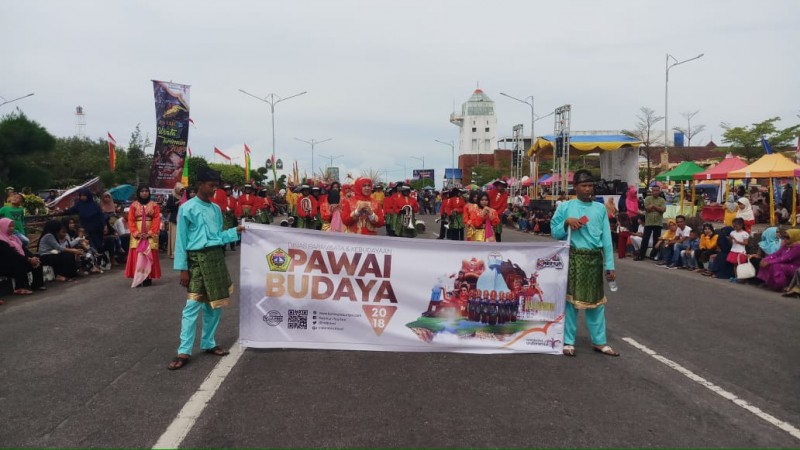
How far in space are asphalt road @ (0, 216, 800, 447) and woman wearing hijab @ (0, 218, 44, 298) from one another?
269 cm

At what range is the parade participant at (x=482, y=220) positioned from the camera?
32.7ft

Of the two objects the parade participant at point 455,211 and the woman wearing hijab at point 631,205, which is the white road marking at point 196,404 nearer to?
the parade participant at point 455,211

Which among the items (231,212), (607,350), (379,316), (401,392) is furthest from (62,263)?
(607,350)

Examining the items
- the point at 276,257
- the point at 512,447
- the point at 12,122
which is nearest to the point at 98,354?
the point at 276,257

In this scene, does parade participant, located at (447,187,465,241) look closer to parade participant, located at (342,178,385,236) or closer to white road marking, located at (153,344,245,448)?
parade participant, located at (342,178,385,236)

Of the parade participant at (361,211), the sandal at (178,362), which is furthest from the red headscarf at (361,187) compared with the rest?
the sandal at (178,362)

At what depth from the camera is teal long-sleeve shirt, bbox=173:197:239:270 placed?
207 inches

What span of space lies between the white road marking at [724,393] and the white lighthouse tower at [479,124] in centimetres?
12540

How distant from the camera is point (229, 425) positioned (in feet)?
12.4

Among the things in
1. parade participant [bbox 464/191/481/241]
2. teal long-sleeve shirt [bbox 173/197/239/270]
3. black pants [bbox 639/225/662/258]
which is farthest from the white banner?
black pants [bbox 639/225/662/258]

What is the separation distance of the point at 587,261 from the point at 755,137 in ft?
137

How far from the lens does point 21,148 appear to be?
21.6m

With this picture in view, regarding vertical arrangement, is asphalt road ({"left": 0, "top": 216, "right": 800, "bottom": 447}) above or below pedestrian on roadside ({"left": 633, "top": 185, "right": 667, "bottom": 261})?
below

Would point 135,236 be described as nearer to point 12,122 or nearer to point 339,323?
point 339,323
